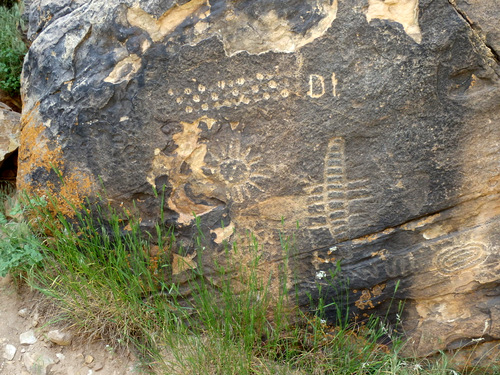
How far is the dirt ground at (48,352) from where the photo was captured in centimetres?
238

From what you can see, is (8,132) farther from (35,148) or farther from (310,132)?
(310,132)

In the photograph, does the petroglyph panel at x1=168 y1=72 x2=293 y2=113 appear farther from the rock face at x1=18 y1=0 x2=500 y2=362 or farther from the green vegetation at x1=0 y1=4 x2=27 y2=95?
the green vegetation at x1=0 y1=4 x2=27 y2=95

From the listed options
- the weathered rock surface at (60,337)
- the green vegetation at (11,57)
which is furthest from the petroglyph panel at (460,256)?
the green vegetation at (11,57)

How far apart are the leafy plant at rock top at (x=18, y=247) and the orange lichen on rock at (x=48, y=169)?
7.1 inches

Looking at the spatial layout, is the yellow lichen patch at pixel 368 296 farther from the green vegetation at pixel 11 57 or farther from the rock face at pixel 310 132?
the green vegetation at pixel 11 57

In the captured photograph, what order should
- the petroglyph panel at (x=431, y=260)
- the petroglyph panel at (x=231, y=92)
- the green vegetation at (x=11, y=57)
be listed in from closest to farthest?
the petroglyph panel at (x=231, y=92), the petroglyph panel at (x=431, y=260), the green vegetation at (x=11, y=57)

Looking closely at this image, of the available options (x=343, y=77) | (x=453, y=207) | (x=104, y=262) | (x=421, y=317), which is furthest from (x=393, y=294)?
(x=104, y=262)

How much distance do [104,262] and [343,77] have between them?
138 centimetres

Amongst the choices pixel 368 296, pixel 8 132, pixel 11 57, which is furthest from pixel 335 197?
pixel 11 57

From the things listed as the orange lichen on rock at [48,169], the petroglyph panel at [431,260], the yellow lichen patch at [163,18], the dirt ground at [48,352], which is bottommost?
the petroglyph panel at [431,260]

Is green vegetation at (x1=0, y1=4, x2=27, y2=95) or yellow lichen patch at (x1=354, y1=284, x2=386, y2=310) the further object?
green vegetation at (x1=0, y1=4, x2=27, y2=95)

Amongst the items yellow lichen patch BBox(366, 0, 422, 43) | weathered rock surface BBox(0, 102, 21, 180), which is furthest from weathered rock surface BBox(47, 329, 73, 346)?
yellow lichen patch BBox(366, 0, 422, 43)

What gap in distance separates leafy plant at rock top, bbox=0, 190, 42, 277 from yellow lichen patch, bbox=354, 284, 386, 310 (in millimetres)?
1550

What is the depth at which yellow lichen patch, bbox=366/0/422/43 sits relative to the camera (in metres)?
2.12
